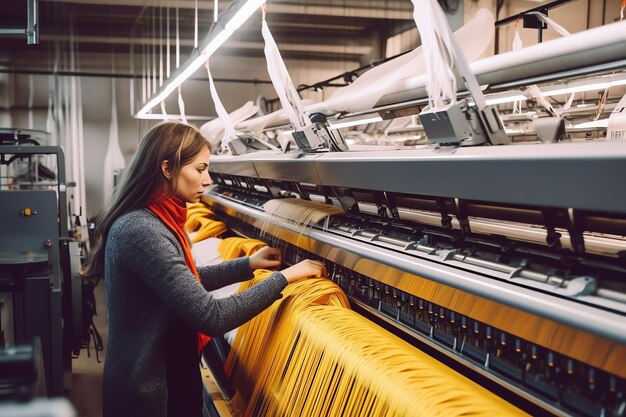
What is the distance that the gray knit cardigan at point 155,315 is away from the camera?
1573 millimetres

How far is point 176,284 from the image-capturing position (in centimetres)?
156

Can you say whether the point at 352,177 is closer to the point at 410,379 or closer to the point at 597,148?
the point at 410,379

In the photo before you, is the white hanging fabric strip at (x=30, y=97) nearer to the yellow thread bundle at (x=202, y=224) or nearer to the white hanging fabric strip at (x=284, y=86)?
the yellow thread bundle at (x=202, y=224)

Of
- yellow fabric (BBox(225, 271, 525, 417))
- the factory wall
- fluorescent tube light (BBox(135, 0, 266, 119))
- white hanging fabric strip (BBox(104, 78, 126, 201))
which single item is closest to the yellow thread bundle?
fluorescent tube light (BBox(135, 0, 266, 119))

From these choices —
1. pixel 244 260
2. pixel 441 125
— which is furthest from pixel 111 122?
pixel 441 125

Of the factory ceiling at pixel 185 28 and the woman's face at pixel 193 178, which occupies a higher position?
the factory ceiling at pixel 185 28

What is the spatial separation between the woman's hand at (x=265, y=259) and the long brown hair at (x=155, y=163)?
47 centimetres

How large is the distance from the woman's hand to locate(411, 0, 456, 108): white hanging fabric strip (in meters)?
0.99

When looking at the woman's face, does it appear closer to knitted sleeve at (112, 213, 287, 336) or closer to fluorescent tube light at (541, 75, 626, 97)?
knitted sleeve at (112, 213, 287, 336)

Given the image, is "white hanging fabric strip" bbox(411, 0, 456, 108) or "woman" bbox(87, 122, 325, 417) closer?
"white hanging fabric strip" bbox(411, 0, 456, 108)

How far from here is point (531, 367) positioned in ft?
3.68

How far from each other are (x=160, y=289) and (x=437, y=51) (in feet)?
3.04

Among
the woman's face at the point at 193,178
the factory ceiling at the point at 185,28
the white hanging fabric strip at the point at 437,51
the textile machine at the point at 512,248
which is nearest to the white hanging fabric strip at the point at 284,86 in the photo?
the textile machine at the point at 512,248

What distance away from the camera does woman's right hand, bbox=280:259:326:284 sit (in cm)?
170
